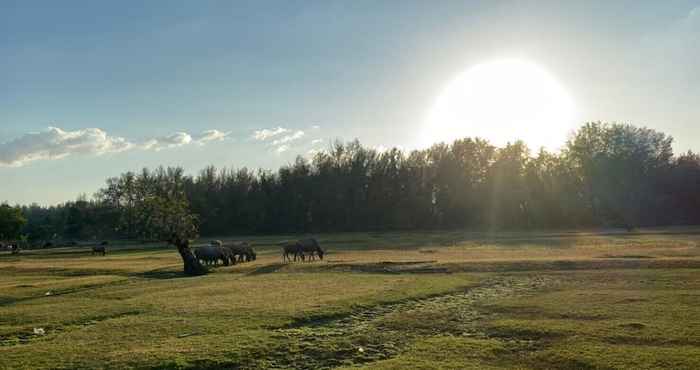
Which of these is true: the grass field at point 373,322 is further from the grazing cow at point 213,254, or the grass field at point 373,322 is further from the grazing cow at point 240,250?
the grazing cow at point 240,250

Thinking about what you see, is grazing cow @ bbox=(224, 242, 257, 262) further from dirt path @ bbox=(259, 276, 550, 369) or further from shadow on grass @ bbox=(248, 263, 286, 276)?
dirt path @ bbox=(259, 276, 550, 369)

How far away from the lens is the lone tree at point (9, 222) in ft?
287

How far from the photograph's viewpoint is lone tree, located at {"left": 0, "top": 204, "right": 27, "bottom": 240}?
87625mm

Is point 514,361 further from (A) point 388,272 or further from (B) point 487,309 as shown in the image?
(A) point 388,272

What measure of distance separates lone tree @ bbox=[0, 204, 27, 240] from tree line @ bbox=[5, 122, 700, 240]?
12178 mm

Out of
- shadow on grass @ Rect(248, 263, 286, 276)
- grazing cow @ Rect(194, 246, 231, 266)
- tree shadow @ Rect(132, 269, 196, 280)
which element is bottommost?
tree shadow @ Rect(132, 269, 196, 280)

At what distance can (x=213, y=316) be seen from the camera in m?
19.0

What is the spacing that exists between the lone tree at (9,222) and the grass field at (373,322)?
223 feet

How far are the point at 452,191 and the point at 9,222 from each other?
79593 millimetres

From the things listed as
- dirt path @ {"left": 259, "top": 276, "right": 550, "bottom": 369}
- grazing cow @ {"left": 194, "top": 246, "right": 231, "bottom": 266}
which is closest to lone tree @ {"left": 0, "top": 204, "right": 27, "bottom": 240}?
grazing cow @ {"left": 194, "top": 246, "right": 231, "bottom": 266}

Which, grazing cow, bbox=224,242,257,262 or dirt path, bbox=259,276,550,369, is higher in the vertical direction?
grazing cow, bbox=224,242,257,262

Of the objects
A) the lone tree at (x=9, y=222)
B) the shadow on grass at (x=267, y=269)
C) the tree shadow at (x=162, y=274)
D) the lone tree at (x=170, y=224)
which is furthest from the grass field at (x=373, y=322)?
the lone tree at (x=9, y=222)

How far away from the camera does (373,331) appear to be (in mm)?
16453

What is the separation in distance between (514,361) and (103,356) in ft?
34.7
